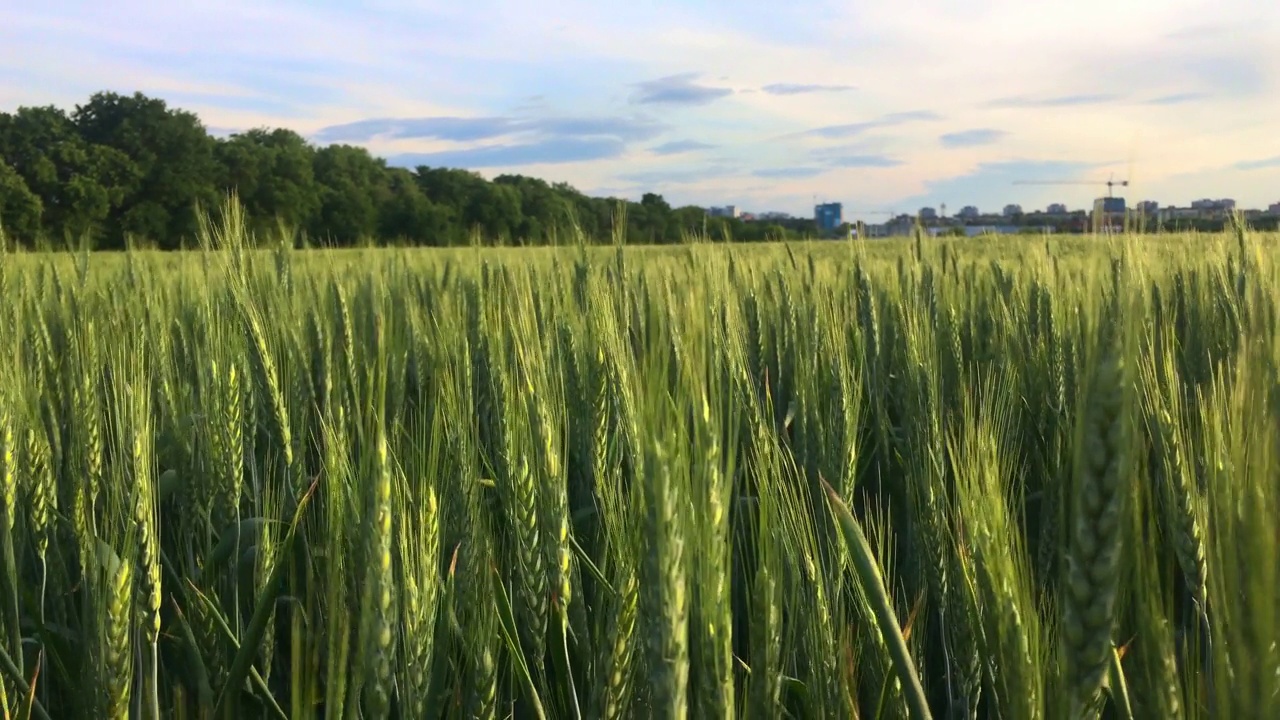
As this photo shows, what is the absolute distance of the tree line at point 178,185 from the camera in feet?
77.8

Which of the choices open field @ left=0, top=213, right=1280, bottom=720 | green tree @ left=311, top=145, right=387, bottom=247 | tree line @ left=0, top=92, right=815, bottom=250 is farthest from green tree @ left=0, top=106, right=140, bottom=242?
open field @ left=0, top=213, right=1280, bottom=720

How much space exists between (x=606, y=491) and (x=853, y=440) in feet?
1.50

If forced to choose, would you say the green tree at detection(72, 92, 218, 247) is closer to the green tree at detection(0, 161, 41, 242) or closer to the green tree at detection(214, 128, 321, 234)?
the green tree at detection(214, 128, 321, 234)

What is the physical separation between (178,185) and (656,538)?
29.1 metres

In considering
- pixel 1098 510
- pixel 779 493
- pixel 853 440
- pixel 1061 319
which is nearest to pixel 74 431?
pixel 779 493

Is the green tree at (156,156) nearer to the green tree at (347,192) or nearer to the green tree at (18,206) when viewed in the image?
the green tree at (18,206)

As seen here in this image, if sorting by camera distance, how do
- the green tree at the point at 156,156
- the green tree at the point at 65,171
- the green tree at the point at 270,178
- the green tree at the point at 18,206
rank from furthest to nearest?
the green tree at the point at 270,178 < the green tree at the point at 156,156 < the green tree at the point at 65,171 < the green tree at the point at 18,206

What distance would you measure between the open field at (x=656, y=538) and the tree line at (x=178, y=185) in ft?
60.1

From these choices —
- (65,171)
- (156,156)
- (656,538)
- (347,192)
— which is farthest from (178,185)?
(656,538)

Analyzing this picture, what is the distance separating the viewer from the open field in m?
0.61

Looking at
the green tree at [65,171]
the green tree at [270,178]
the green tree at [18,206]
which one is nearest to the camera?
the green tree at [18,206]

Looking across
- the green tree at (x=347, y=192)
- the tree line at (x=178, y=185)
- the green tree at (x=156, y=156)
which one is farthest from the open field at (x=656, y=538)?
the green tree at (x=347, y=192)

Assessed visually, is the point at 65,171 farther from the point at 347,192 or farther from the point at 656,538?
the point at 656,538

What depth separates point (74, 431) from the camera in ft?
4.49
